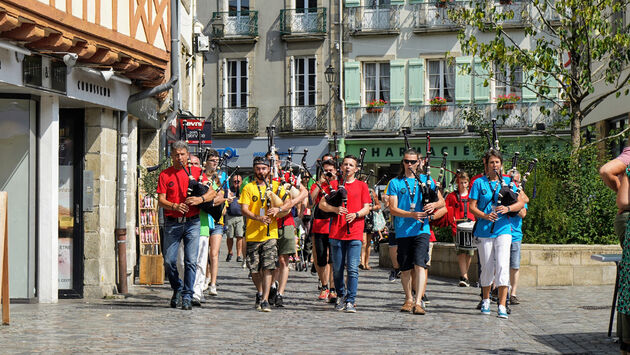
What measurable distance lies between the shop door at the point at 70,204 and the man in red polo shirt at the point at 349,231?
10.8ft

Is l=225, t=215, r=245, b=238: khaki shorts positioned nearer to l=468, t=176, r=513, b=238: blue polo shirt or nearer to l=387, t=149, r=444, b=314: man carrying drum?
l=387, t=149, r=444, b=314: man carrying drum

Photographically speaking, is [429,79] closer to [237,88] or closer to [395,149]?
[395,149]

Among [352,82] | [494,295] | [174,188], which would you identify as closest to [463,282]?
[494,295]

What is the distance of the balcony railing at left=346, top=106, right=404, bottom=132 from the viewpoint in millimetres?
41344

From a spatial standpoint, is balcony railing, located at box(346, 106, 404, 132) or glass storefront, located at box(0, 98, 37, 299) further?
balcony railing, located at box(346, 106, 404, 132)

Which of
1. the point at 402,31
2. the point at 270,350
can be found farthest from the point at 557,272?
the point at 402,31

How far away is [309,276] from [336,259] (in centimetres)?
580

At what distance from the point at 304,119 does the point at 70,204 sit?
2803 centimetres

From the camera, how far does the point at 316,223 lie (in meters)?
14.5

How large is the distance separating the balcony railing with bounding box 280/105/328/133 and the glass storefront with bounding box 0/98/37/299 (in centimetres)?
2863

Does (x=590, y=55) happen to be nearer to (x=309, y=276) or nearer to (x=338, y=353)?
(x=309, y=276)

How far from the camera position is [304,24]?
140 feet

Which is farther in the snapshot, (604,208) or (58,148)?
(604,208)

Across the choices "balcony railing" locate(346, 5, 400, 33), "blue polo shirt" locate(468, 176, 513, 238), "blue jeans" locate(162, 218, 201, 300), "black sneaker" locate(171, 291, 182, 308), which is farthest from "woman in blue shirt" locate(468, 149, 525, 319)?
"balcony railing" locate(346, 5, 400, 33)
